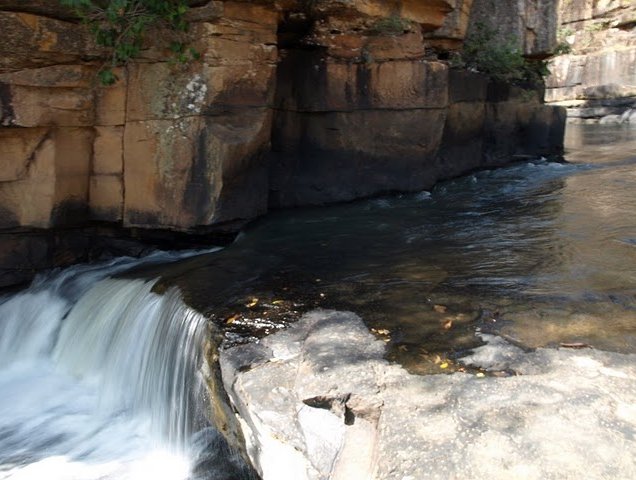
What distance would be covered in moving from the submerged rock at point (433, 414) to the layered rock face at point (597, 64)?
1046 inches

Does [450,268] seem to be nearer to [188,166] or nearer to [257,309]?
[257,309]

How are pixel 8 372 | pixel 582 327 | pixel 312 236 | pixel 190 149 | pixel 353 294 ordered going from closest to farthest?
pixel 582 327 → pixel 353 294 → pixel 8 372 → pixel 190 149 → pixel 312 236

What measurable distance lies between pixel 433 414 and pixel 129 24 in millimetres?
4899

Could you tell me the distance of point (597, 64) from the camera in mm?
29500

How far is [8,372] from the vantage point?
17.7 ft

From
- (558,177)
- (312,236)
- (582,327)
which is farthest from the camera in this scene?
(558,177)

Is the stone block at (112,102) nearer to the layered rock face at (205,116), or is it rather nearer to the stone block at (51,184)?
the layered rock face at (205,116)

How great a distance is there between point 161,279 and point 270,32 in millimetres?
3003

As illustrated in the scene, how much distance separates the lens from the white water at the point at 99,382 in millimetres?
4059

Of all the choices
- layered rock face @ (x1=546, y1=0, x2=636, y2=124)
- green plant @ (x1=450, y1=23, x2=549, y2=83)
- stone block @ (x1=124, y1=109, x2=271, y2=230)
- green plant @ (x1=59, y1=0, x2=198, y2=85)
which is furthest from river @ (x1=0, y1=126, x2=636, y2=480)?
layered rock face @ (x1=546, y1=0, x2=636, y2=124)

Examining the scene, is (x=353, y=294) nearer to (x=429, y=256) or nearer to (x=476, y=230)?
(x=429, y=256)

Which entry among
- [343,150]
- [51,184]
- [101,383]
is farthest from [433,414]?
[343,150]

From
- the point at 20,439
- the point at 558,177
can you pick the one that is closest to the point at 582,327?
the point at 20,439

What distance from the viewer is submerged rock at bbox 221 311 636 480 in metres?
2.36
